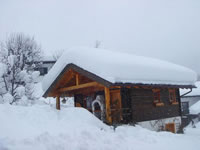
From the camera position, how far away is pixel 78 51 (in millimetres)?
10484

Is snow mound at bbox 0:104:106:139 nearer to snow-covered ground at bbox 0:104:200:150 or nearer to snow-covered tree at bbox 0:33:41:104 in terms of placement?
snow-covered ground at bbox 0:104:200:150

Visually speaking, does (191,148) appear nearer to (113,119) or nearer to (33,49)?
(113,119)

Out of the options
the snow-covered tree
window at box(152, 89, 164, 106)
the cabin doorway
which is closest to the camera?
the cabin doorway

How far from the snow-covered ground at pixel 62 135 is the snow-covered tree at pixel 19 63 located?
689cm

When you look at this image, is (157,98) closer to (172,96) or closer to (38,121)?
(172,96)

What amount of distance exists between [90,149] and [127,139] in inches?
63.5

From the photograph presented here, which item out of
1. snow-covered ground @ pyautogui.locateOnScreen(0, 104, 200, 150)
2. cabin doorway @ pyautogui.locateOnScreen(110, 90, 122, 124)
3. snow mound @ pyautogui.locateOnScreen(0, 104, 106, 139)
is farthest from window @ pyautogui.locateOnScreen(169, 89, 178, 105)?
snow mound @ pyautogui.locateOnScreen(0, 104, 106, 139)

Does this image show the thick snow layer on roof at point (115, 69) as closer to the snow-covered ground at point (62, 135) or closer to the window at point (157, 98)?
the window at point (157, 98)

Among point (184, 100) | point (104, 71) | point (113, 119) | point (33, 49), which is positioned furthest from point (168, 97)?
point (33, 49)

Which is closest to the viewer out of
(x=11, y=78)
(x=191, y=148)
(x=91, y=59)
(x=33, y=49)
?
(x=191, y=148)

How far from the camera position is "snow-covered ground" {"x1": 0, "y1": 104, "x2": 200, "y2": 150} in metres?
4.95

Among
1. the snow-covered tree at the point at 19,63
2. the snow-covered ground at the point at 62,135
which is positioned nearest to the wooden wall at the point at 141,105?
the snow-covered ground at the point at 62,135

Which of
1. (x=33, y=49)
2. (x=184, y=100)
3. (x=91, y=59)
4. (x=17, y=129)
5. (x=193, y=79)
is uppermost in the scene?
(x=33, y=49)

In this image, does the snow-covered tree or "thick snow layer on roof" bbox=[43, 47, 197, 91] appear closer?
"thick snow layer on roof" bbox=[43, 47, 197, 91]
